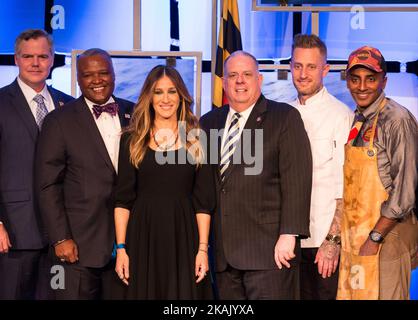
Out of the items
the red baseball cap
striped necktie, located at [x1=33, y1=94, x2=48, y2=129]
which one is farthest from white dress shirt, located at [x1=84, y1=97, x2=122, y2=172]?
the red baseball cap

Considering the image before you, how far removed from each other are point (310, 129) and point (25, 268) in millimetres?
1842

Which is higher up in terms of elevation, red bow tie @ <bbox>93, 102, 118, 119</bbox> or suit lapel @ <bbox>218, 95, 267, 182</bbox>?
red bow tie @ <bbox>93, 102, 118, 119</bbox>

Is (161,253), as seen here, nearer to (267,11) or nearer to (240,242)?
(240,242)

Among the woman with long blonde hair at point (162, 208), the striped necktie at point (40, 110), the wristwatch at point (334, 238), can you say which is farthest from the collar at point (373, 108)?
the striped necktie at point (40, 110)

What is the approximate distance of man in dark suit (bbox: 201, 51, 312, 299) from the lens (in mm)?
3891

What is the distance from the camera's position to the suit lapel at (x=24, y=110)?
4.33 meters

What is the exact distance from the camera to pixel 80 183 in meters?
4.01

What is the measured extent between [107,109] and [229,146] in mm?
722

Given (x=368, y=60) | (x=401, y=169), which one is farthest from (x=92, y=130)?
(x=401, y=169)

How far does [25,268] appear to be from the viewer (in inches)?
171

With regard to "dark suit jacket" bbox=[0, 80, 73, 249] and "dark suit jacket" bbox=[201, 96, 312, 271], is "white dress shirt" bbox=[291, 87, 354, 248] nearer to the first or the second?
"dark suit jacket" bbox=[201, 96, 312, 271]

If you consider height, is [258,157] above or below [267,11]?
below

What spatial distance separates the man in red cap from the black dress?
797 millimetres

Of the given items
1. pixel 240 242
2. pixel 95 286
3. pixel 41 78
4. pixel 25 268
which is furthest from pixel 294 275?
pixel 41 78
